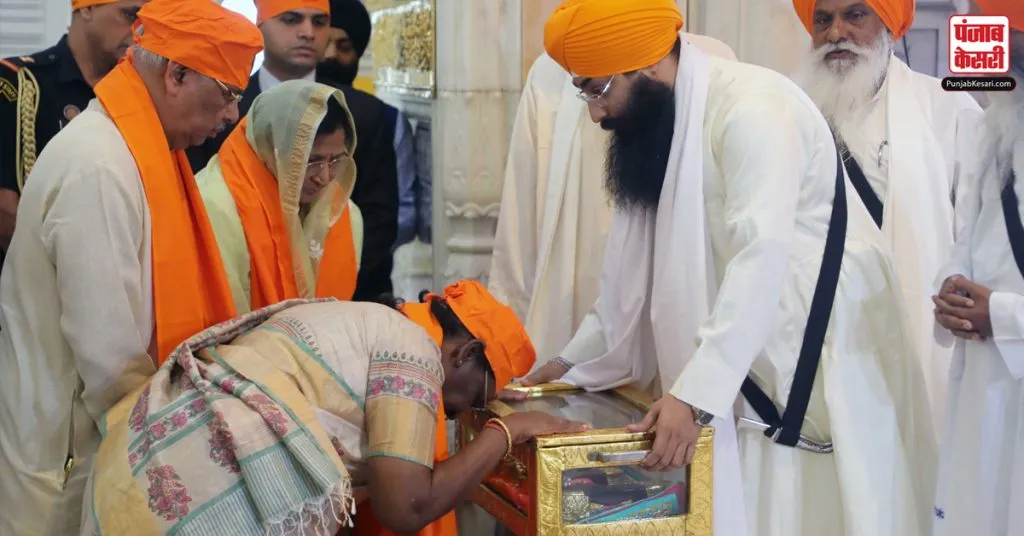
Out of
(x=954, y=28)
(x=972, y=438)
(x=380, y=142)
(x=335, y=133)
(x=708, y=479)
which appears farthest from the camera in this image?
(x=380, y=142)

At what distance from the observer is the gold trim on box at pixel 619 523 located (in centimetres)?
222

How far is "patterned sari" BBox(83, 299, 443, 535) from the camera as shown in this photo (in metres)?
2.11

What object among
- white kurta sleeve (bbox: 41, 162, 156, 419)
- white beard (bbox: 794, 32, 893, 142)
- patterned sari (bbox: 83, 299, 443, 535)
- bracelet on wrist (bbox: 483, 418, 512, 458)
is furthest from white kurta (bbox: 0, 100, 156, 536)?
white beard (bbox: 794, 32, 893, 142)

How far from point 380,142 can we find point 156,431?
2.08m

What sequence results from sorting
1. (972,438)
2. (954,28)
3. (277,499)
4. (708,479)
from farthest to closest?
(954,28) < (972,438) < (708,479) < (277,499)

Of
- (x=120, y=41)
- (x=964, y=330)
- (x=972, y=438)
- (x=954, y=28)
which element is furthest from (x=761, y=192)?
(x=120, y=41)

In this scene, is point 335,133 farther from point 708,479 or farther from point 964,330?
point 964,330

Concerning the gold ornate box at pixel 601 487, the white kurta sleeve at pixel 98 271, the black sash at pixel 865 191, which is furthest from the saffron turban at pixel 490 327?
the black sash at pixel 865 191

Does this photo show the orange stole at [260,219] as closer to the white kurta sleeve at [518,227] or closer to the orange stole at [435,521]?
the orange stole at [435,521]

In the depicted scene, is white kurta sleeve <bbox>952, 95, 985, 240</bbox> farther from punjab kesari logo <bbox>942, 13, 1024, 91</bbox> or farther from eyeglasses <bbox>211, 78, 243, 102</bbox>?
eyeglasses <bbox>211, 78, 243, 102</bbox>

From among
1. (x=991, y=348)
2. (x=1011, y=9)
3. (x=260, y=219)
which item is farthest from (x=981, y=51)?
(x=260, y=219)

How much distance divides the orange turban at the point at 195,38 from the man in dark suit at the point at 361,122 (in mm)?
1540

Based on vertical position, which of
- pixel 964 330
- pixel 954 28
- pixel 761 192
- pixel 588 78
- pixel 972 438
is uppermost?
pixel 954 28

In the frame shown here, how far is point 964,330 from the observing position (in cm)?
274
